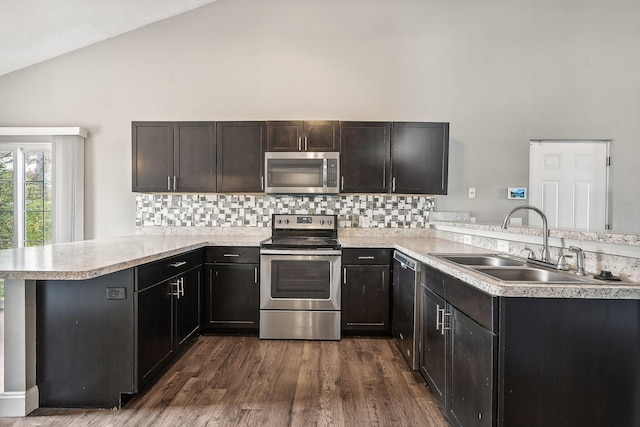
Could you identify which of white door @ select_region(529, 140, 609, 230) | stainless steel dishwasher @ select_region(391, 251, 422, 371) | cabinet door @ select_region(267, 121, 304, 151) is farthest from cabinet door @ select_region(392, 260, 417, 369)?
white door @ select_region(529, 140, 609, 230)

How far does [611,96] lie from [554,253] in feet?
10.0

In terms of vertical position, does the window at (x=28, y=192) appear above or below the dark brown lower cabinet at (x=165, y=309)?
above

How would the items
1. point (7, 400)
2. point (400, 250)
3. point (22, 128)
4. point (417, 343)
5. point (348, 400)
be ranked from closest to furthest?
1. point (7, 400)
2. point (348, 400)
3. point (417, 343)
4. point (400, 250)
5. point (22, 128)

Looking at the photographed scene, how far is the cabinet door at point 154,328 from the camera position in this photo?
207cm

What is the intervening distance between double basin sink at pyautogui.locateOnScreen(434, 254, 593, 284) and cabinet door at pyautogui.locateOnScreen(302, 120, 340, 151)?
1617mm

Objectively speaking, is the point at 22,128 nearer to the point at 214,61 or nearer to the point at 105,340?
the point at 214,61

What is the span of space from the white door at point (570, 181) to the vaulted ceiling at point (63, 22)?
158 inches

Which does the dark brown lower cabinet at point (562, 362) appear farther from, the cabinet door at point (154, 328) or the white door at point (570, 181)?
the white door at point (570, 181)

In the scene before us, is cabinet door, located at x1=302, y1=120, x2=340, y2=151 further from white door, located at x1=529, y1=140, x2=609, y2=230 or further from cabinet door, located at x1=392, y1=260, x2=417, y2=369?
white door, located at x1=529, y1=140, x2=609, y2=230

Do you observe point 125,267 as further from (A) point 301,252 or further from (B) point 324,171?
(B) point 324,171

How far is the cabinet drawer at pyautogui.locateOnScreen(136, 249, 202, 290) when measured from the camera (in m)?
2.09

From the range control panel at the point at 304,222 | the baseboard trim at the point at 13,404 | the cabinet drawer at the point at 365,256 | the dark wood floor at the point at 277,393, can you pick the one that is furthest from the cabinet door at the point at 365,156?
the baseboard trim at the point at 13,404

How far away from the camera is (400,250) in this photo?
2.90 meters

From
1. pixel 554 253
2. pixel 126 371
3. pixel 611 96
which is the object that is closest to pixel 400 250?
pixel 554 253
